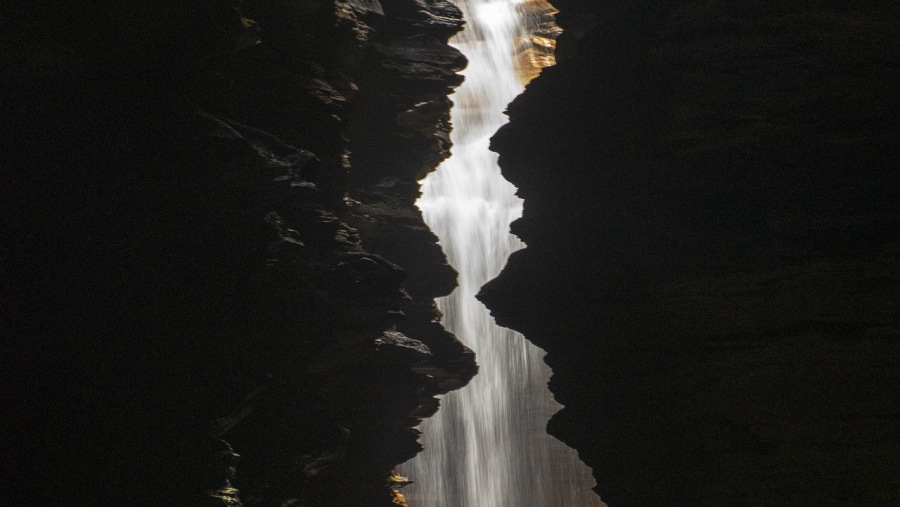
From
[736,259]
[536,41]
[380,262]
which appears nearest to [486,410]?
[380,262]

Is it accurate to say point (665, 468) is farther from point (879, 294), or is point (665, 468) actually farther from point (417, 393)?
point (417, 393)

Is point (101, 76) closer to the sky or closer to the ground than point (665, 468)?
closer to the sky

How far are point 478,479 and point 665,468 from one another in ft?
51.6

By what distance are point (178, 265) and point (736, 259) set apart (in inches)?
332

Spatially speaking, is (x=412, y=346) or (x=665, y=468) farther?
(x=412, y=346)

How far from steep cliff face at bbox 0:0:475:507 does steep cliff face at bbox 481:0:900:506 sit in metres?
4.44

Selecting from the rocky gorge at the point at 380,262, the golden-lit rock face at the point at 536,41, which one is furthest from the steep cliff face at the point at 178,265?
the golden-lit rock face at the point at 536,41

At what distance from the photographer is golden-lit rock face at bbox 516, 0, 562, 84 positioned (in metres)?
31.1

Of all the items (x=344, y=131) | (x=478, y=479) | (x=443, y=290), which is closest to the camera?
(x=344, y=131)

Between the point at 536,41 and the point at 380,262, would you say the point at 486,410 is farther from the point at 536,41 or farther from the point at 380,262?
the point at 536,41

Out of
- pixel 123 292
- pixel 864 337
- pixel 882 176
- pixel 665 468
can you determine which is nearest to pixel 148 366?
pixel 123 292

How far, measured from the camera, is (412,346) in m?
15.5

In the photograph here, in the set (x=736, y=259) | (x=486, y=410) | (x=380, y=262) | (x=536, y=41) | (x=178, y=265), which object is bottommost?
(x=486, y=410)

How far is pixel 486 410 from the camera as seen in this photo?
27.0 m
